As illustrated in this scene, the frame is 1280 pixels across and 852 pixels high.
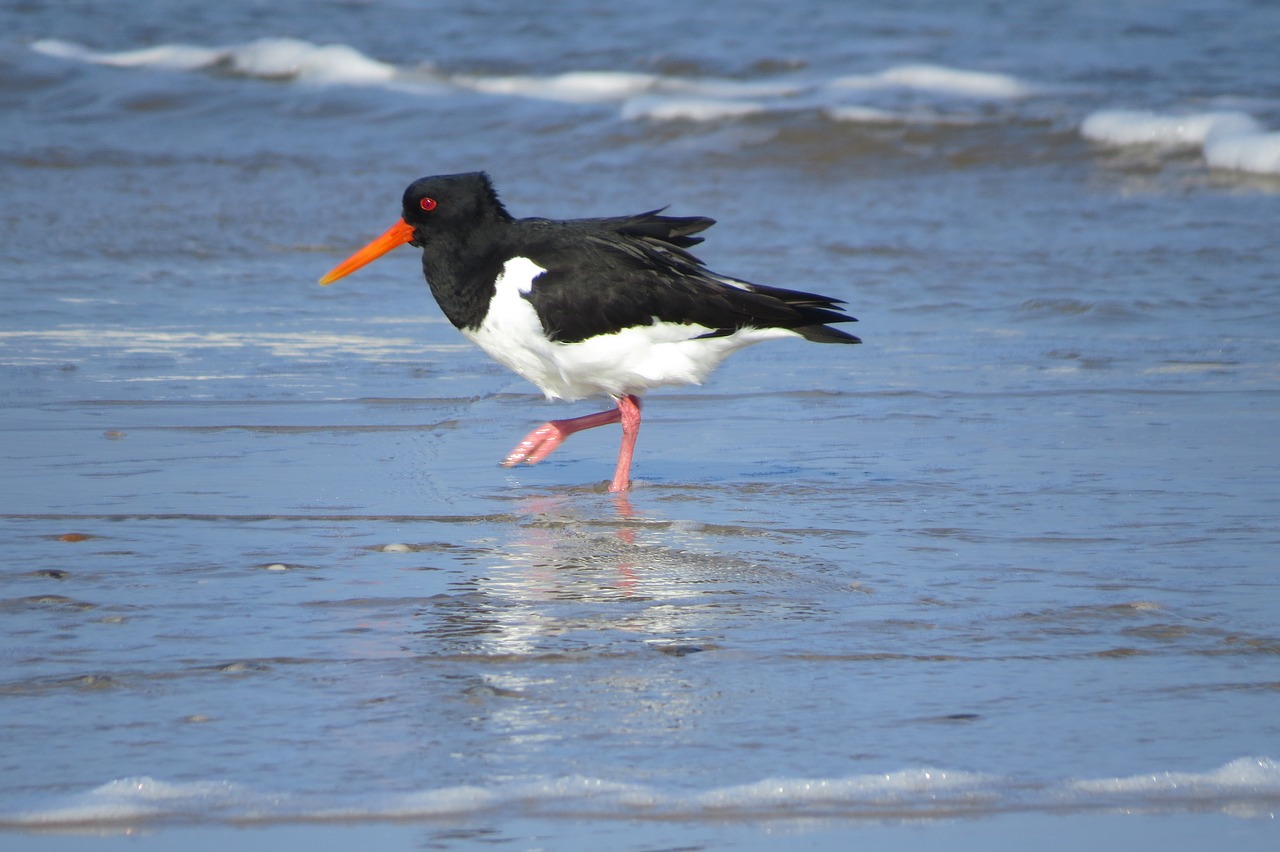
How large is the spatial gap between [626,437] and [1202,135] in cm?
915

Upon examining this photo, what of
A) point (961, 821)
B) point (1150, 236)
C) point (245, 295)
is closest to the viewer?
point (961, 821)

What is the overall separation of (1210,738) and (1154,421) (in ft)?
10.5

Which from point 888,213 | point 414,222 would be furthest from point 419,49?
point 414,222

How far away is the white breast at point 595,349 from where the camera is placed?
5.66m

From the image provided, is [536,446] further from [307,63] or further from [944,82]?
[307,63]

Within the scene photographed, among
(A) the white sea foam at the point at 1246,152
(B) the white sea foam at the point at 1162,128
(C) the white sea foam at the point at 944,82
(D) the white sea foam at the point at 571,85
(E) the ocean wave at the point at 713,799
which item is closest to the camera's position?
(E) the ocean wave at the point at 713,799

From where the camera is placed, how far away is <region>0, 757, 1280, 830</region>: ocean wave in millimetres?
2969

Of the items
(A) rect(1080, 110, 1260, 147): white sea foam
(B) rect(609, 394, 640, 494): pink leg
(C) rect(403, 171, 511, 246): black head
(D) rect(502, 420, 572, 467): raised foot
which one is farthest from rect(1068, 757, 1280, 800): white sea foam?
(A) rect(1080, 110, 1260, 147): white sea foam

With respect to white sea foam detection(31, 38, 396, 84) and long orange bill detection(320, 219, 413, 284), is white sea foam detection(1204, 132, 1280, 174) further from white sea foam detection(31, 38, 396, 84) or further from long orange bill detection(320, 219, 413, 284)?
white sea foam detection(31, 38, 396, 84)

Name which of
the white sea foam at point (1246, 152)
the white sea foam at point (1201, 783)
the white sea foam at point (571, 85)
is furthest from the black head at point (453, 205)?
the white sea foam at point (571, 85)

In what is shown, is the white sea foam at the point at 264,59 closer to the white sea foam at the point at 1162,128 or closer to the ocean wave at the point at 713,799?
the white sea foam at the point at 1162,128

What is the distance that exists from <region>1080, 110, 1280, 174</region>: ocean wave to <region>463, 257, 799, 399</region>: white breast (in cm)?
811

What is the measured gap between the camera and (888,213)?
11.3 m

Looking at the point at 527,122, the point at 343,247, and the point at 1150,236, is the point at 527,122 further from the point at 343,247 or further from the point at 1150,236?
the point at 1150,236
